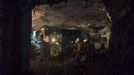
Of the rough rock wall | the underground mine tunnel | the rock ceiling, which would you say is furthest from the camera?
the rock ceiling

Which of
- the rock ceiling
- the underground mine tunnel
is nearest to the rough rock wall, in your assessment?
the underground mine tunnel

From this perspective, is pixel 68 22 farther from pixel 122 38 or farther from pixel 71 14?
pixel 122 38

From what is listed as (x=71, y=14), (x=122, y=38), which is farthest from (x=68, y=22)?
(x=122, y=38)

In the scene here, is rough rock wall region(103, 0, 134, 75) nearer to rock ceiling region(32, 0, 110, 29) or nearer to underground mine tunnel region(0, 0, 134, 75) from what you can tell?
underground mine tunnel region(0, 0, 134, 75)

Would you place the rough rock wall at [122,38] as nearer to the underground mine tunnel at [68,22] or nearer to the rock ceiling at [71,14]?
the underground mine tunnel at [68,22]

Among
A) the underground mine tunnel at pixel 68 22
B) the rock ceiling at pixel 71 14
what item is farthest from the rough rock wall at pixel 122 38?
the rock ceiling at pixel 71 14

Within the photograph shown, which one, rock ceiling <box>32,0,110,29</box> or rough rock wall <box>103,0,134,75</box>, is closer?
rough rock wall <box>103,0,134,75</box>

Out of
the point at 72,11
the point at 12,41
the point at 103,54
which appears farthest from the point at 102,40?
the point at 12,41

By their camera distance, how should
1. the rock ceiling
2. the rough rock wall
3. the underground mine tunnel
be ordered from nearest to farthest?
the rough rock wall < the underground mine tunnel < the rock ceiling

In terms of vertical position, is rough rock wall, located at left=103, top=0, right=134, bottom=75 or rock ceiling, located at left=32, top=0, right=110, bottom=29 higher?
rock ceiling, located at left=32, top=0, right=110, bottom=29

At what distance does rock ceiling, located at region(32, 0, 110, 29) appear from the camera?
16906 millimetres

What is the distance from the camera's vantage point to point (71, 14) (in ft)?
65.0

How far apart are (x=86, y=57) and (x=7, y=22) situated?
39.7ft

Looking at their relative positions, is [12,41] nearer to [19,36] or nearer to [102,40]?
[19,36]
